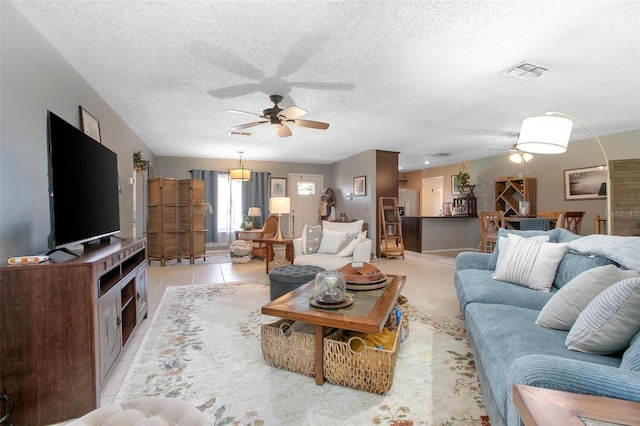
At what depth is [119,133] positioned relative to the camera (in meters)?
4.28

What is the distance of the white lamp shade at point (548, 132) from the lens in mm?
2271

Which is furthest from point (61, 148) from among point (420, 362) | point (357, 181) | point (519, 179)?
point (519, 179)

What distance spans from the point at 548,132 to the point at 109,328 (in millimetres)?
3323

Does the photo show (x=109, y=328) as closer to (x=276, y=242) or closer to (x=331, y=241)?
(x=331, y=241)

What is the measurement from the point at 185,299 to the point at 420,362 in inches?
109

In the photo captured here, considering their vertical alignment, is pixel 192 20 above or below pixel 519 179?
above

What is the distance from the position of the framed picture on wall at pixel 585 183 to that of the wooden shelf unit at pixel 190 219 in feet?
23.9

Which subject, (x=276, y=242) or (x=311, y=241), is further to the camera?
(x=276, y=242)

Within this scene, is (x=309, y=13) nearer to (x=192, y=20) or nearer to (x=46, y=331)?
(x=192, y=20)

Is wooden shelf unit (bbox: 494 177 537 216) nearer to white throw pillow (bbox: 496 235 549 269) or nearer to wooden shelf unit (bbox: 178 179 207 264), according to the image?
white throw pillow (bbox: 496 235 549 269)

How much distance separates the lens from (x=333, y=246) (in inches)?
175

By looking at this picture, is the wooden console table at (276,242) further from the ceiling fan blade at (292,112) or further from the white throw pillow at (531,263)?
the white throw pillow at (531,263)

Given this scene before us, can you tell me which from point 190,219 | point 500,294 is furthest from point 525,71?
point 190,219

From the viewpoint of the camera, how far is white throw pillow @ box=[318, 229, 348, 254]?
4453 millimetres
